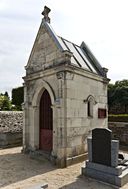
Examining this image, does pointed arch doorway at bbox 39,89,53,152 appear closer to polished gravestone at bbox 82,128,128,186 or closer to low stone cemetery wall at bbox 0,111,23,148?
polished gravestone at bbox 82,128,128,186

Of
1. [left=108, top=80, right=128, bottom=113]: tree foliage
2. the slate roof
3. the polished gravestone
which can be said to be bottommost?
the polished gravestone

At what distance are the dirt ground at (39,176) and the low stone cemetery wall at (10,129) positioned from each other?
3866 mm

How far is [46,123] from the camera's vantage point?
1028 centimetres

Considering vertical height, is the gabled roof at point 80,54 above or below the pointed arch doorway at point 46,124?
above

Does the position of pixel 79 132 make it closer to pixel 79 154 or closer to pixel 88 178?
pixel 79 154

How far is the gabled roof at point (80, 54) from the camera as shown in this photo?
9.77 m

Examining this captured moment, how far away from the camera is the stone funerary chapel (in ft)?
28.5

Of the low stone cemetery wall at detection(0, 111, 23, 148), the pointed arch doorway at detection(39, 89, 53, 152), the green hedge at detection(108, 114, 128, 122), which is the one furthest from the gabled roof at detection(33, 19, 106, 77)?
the low stone cemetery wall at detection(0, 111, 23, 148)

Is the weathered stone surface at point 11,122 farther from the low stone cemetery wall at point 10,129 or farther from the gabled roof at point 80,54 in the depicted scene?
the gabled roof at point 80,54

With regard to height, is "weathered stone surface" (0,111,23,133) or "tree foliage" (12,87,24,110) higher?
"tree foliage" (12,87,24,110)

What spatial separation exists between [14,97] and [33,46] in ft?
83.8

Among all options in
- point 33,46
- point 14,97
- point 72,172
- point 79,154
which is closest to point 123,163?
point 72,172

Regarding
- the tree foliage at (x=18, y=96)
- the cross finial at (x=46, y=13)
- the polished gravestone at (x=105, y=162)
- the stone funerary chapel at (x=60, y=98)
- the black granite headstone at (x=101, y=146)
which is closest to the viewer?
the polished gravestone at (x=105, y=162)

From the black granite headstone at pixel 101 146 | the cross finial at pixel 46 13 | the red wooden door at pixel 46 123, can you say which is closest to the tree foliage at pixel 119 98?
the red wooden door at pixel 46 123
